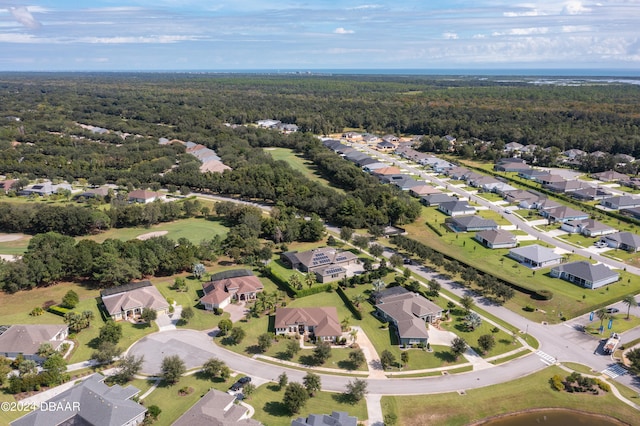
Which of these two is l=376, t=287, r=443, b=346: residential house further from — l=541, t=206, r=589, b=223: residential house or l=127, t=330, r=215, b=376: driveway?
l=541, t=206, r=589, b=223: residential house

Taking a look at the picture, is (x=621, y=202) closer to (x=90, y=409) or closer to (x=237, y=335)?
(x=237, y=335)

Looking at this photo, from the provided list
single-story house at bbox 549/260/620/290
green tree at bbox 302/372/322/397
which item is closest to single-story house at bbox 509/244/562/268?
single-story house at bbox 549/260/620/290

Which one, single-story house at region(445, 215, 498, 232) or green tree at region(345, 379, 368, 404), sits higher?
single-story house at region(445, 215, 498, 232)

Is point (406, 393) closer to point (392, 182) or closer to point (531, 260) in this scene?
point (531, 260)

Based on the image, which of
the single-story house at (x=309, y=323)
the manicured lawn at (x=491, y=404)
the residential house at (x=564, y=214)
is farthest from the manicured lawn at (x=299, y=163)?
the manicured lawn at (x=491, y=404)

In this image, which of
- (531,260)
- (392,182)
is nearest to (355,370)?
(531,260)

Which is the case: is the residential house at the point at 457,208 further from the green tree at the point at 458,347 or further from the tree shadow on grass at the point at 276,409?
the tree shadow on grass at the point at 276,409
